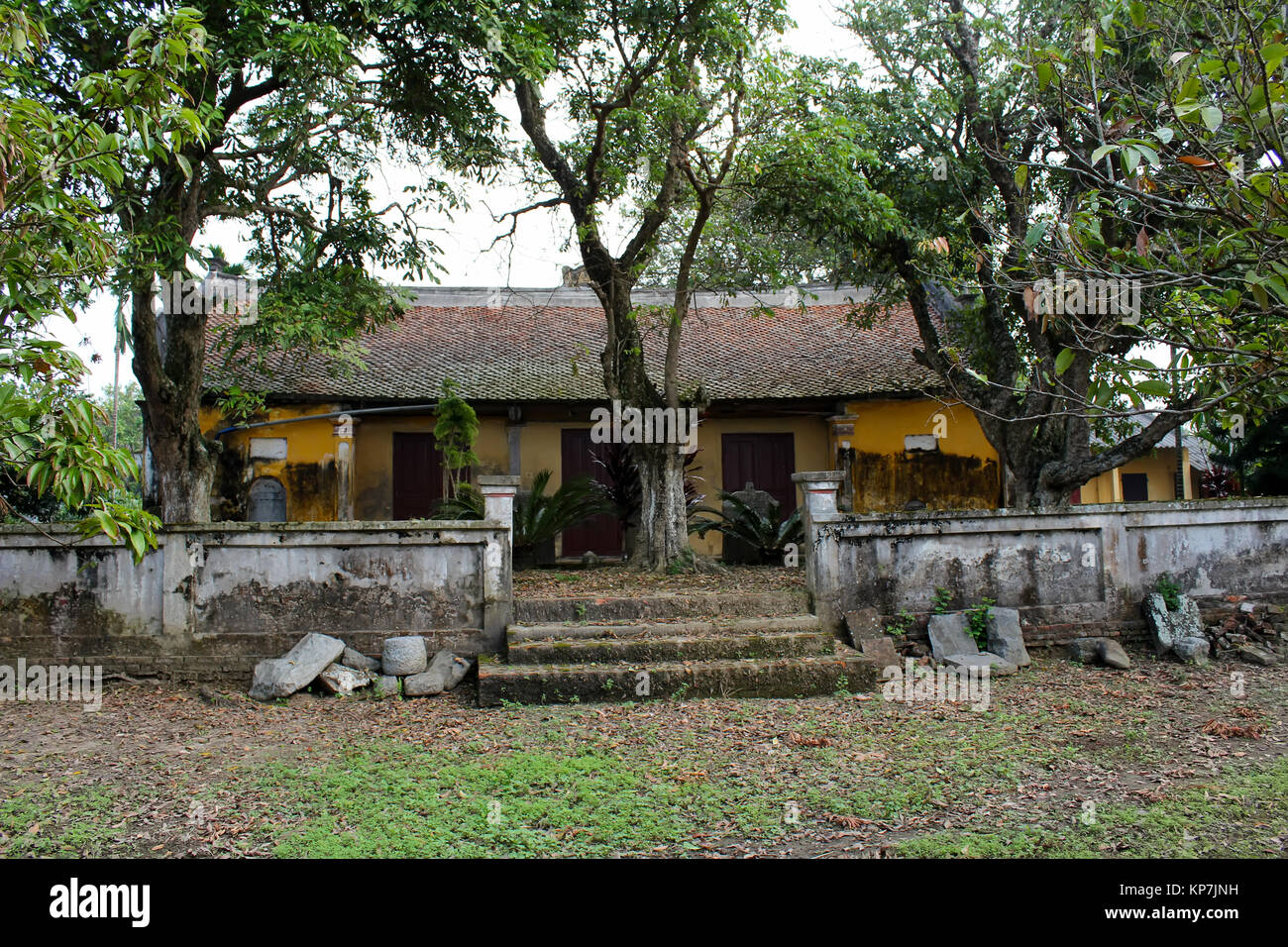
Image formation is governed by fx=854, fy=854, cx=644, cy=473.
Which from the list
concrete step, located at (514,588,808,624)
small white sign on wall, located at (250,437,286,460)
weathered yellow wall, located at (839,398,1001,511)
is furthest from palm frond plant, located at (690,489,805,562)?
→ small white sign on wall, located at (250,437,286,460)

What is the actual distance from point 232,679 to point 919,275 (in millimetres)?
8599

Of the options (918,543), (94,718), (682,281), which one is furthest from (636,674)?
(682,281)

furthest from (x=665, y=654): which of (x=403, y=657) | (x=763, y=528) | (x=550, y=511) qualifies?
(x=763, y=528)

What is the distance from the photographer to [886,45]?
34.4ft

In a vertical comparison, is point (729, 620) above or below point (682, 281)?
below

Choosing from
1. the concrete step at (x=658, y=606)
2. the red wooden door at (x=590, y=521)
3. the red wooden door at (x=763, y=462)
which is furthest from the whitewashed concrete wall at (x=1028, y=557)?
the red wooden door at (x=590, y=521)

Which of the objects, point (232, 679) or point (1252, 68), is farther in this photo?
point (232, 679)

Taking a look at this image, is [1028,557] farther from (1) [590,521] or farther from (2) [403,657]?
(1) [590,521]

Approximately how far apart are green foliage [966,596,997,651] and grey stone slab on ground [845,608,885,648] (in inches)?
31.1

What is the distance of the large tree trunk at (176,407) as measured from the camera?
352 inches

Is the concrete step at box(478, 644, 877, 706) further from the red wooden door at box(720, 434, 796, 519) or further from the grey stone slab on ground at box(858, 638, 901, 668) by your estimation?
the red wooden door at box(720, 434, 796, 519)

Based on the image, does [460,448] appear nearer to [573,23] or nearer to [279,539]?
[279,539]

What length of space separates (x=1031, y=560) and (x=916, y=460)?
6.08m

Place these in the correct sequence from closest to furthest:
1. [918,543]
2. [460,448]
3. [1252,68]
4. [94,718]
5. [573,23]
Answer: [1252,68] < [94,718] < [918,543] < [573,23] < [460,448]
